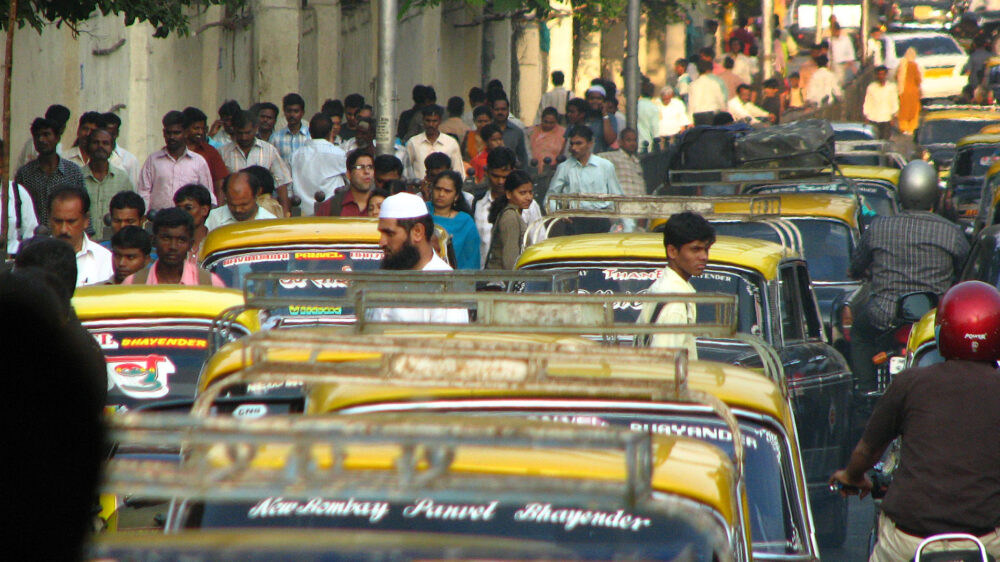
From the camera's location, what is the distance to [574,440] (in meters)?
2.41

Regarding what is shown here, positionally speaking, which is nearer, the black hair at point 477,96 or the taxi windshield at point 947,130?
the black hair at point 477,96

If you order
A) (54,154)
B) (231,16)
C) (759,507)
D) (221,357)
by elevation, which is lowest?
(759,507)

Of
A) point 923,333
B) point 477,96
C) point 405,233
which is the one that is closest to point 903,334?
point 923,333

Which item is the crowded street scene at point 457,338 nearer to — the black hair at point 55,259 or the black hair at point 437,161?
the black hair at point 55,259

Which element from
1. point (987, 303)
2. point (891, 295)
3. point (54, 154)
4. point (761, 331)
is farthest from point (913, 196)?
point (987, 303)

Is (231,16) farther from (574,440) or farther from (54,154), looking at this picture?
(574,440)

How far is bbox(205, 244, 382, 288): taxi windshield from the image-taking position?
28.1 ft

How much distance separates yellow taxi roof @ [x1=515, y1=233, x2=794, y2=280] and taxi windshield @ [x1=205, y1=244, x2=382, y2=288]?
88 cm

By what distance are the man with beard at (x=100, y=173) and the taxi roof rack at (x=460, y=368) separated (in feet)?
27.6

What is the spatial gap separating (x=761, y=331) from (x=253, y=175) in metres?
3.85

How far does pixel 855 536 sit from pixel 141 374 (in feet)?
14.4

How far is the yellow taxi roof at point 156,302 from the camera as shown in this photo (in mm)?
6605

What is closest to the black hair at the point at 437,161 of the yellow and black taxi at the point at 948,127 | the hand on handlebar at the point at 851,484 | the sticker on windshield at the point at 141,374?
the sticker on windshield at the point at 141,374

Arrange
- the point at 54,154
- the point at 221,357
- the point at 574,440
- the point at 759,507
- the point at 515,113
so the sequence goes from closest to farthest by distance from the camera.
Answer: the point at 574,440, the point at 759,507, the point at 221,357, the point at 54,154, the point at 515,113
